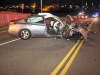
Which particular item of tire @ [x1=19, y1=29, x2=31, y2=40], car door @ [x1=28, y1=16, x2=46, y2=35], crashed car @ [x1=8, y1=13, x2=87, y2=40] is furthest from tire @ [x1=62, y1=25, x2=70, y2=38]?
tire @ [x1=19, y1=29, x2=31, y2=40]

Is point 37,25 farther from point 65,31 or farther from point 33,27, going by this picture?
point 65,31

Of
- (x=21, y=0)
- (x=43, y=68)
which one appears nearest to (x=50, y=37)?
(x=43, y=68)

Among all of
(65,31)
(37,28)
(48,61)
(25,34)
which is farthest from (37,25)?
(48,61)

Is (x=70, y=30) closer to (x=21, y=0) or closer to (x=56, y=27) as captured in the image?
(x=56, y=27)

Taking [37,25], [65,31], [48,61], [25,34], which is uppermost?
[37,25]

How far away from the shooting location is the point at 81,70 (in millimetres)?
6262

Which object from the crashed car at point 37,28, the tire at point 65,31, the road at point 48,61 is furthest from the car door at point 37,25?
the road at point 48,61

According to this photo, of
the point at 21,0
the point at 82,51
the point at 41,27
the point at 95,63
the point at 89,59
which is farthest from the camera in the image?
the point at 21,0

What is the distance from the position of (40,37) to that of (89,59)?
5.13m

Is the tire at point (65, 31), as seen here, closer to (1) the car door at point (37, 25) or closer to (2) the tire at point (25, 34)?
(1) the car door at point (37, 25)

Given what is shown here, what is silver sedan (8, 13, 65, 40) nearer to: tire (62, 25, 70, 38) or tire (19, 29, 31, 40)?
tire (19, 29, 31, 40)

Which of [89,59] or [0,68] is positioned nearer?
[0,68]

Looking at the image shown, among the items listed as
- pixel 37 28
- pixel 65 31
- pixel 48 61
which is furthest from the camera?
pixel 37 28

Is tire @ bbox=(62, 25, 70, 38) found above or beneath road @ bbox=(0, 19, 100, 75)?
above
